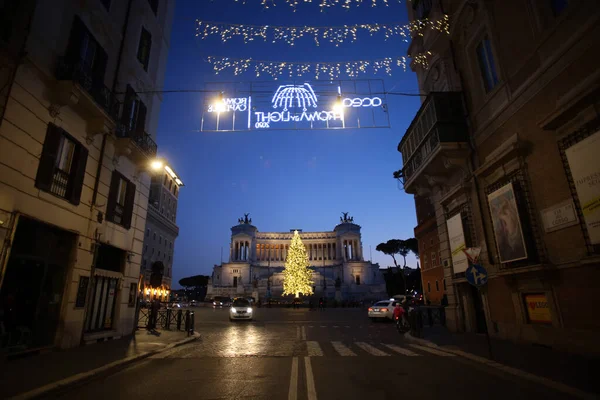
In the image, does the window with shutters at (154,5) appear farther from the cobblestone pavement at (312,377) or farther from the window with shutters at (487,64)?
the cobblestone pavement at (312,377)

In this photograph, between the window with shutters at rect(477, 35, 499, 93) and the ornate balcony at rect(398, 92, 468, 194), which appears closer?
the window with shutters at rect(477, 35, 499, 93)

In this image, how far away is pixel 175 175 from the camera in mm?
67500

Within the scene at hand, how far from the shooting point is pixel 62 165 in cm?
1116

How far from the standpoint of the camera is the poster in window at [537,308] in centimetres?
1056

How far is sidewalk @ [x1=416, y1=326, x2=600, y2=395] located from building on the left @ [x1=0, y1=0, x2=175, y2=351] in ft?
43.4

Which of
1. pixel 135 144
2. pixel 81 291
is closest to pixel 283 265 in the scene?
pixel 135 144

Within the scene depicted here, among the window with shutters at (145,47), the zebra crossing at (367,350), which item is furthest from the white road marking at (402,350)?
the window with shutters at (145,47)

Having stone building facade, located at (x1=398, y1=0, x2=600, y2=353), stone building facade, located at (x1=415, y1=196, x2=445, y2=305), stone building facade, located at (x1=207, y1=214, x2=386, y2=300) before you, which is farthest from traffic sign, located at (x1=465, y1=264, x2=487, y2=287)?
stone building facade, located at (x1=207, y1=214, x2=386, y2=300)

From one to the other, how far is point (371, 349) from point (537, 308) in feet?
19.2

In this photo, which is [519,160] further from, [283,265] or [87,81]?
[283,265]

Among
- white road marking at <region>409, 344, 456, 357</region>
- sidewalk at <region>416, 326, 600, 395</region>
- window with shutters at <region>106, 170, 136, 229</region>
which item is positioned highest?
window with shutters at <region>106, 170, 136, 229</region>

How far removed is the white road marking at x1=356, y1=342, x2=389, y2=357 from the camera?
10242mm

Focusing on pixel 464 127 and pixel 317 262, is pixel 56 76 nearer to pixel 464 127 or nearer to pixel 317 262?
pixel 464 127

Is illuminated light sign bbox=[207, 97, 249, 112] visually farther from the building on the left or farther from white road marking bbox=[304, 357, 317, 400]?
white road marking bbox=[304, 357, 317, 400]
